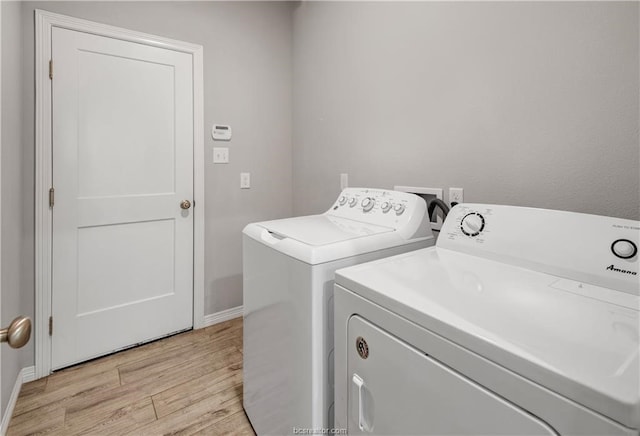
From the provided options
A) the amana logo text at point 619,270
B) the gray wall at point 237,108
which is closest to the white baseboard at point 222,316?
Result: the gray wall at point 237,108

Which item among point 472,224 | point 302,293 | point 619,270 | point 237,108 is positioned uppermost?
point 237,108

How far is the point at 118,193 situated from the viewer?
2.00m

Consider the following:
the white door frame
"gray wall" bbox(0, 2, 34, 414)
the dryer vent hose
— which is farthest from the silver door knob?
the white door frame

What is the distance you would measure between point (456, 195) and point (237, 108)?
1.71 meters

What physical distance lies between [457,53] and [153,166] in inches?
73.2

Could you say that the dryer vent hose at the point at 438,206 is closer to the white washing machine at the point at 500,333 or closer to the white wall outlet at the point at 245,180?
the white washing machine at the point at 500,333

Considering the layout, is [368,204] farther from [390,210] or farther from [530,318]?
[530,318]

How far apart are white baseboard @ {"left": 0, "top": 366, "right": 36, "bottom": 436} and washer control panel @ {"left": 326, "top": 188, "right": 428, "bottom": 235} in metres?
1.69

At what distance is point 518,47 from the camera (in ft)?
4.09

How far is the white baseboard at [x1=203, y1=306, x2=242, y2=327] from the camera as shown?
2.40m

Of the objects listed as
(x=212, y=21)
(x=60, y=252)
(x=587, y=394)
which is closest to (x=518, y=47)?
(x=587, y=394)

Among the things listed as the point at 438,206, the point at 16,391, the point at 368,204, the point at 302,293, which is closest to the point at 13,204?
the point at 16,391

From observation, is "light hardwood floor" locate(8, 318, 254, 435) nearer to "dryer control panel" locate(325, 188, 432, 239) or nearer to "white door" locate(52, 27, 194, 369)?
"white door" locate(52, 27, 194, 369)

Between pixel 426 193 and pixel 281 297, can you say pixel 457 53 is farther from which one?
pixel 281 297
